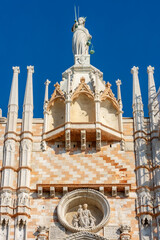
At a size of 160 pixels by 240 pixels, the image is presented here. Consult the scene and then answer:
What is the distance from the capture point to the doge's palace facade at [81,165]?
20.7 metres

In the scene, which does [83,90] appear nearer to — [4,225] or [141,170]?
[141,170]

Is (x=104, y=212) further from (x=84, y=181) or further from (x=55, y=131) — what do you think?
(x=55, y=131)

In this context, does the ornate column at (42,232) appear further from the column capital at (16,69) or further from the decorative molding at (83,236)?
the column capital at (16,69)

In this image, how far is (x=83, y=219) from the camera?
2097 cm

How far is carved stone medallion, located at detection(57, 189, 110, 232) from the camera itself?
2084 centimetres

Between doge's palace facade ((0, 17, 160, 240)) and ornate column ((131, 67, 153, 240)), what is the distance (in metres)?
0.03

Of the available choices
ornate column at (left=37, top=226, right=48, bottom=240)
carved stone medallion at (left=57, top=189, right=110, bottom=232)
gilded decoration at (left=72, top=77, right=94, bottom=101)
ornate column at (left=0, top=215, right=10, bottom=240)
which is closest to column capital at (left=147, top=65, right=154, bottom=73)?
gilded decoration at (left=72, top=77, right=94, bottom=101)

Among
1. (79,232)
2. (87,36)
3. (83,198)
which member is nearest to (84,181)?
(83,198)

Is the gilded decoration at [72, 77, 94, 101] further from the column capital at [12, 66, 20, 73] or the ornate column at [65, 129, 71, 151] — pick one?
the column capital at [12, 66, 20, 73]

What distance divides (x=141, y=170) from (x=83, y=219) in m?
2.61

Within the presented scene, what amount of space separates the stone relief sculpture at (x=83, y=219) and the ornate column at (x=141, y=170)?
4.98ft

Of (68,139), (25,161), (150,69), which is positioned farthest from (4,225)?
(150,69)

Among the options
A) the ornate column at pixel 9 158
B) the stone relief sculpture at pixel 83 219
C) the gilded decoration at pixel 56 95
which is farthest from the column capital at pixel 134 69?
the stone relief sculpture at pixel 83 219

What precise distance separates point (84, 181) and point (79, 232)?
2002 mm
